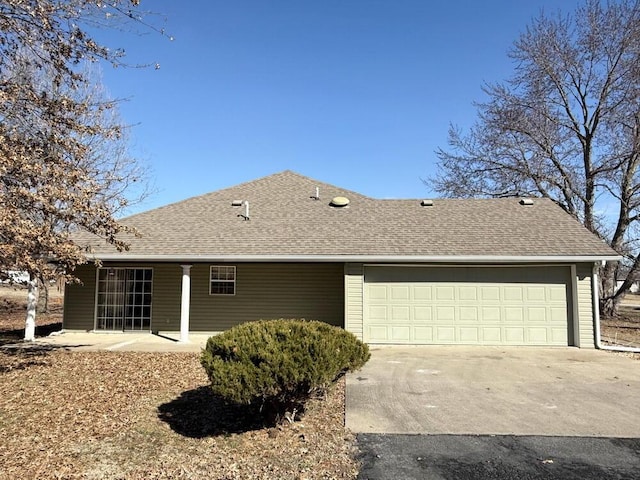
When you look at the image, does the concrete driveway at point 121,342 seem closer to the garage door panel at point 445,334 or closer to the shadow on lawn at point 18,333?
the shadow on lawn at point 18,333

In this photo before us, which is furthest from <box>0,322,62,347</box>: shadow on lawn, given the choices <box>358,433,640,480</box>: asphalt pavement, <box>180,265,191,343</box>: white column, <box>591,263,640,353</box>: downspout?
<box>591,263,640,353</box>: downspout

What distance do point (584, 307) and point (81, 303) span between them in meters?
14.0

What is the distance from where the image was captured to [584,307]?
11742mm

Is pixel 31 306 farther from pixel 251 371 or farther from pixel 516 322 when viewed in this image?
pixel 516 322

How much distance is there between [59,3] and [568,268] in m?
12.3

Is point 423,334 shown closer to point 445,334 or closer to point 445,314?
point 445,334

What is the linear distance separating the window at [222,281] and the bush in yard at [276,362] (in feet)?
27.3

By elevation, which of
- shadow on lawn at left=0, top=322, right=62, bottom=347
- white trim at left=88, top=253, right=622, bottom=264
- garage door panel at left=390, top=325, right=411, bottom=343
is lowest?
shadow on lawn at left=0, top=322, right=62, bottom=347

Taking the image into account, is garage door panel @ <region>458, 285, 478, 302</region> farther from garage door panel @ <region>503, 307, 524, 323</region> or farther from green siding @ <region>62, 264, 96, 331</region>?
green siding @ <region>62, 264, 96, 331</region>

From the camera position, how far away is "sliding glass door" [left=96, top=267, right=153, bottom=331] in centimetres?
1375

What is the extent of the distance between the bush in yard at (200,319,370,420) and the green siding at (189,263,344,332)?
26.2 feet

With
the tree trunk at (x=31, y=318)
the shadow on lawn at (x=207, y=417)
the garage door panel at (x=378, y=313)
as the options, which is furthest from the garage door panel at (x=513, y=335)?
the tree trunk at (x=31, y=318)

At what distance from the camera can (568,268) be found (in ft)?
39.4

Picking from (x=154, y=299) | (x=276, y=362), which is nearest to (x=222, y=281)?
(x=154, y=299)
